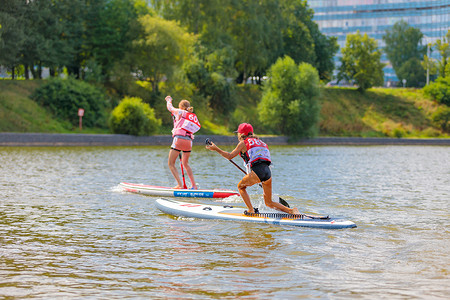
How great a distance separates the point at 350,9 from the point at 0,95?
133585 mm

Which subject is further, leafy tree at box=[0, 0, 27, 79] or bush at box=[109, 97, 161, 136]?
leafy tree at box=[0, 0, 27, 79]

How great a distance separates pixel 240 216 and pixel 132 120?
4261 cm

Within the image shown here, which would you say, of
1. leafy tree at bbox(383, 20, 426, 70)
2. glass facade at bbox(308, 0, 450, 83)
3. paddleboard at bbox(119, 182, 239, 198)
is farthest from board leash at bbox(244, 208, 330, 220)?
glass facade at bbox(308, 0, 450, 83)

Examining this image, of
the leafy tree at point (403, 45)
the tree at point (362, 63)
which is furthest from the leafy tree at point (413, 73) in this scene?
the tree at point (362, 63)

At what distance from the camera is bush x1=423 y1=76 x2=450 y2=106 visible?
9519cm

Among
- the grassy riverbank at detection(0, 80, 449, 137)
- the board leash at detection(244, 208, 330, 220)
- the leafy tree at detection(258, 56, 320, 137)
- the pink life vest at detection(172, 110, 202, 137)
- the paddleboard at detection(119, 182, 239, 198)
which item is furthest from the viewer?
the leafy tree at detection(258, 56, 320, 137)

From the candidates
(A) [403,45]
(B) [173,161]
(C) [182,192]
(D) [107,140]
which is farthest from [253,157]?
(A) [403,45]

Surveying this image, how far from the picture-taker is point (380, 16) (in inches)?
6732

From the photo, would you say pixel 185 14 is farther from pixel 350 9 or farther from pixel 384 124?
pixel 350 9

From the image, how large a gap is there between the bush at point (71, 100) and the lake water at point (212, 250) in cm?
4025

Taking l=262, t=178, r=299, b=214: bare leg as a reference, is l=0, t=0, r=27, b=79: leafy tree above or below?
above

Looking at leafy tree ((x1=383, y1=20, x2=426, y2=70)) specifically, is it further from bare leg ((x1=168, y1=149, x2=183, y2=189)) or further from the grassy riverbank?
bare leg ((x1=168, y1=149, x2=183, y2=189))

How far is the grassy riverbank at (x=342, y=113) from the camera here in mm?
55312

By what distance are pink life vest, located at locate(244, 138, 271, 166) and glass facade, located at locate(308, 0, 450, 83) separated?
517 feet
